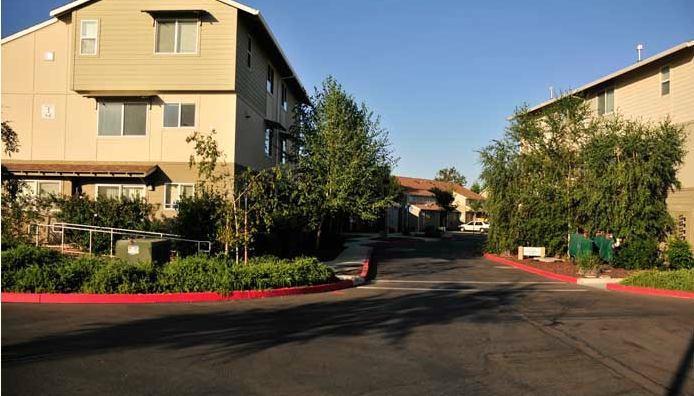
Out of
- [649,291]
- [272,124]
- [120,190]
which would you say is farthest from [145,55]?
[649,291]

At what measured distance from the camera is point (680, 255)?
20.1m

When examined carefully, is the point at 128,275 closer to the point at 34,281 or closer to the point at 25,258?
the point at 34,281

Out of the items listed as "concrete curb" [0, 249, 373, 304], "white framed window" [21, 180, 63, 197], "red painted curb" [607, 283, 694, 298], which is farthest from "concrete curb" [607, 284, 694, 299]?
"white framed window" [21, 180, 63, 197]

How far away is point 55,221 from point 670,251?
70.7 ft

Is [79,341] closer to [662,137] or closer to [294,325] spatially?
[294,325]

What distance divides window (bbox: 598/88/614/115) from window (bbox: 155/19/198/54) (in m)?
19.4

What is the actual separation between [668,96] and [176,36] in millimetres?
19789

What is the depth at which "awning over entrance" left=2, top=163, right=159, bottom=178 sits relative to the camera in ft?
63.3

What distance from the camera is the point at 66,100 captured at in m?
20.9

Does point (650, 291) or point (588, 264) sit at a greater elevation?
point (588, 264)

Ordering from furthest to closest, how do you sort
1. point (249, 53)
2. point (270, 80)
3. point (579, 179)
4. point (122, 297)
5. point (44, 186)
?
point (270, 80) < point (579, 179) < point (249, 53) < point (44, 186) < point (122, 297)

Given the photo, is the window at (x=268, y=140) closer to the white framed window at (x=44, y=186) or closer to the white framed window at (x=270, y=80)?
the white framed window at (x=270, y=80)

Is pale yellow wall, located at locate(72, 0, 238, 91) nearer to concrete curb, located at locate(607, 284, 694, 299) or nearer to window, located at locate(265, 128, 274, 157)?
window, located at locate(265, 128, 274, 157)

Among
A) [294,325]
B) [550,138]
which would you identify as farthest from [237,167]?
[550,138]
